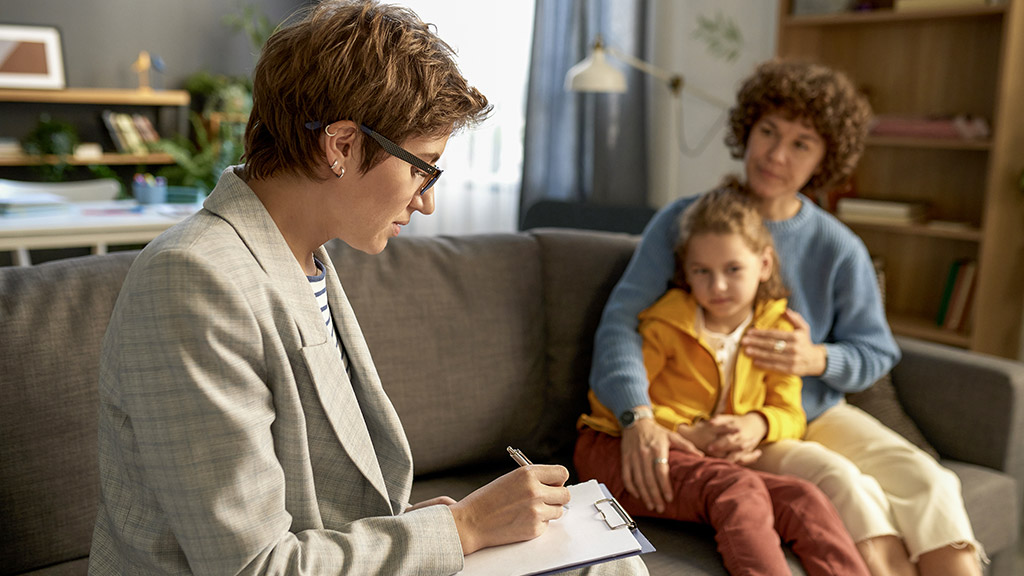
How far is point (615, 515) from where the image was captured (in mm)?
1113

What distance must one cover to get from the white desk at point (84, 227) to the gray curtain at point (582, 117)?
1635mm

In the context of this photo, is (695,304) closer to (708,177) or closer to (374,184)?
(374,184)

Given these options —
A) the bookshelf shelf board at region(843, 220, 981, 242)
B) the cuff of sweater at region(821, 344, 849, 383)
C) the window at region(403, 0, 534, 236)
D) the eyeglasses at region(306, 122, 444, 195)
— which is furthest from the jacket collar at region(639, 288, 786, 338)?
the window at region(403, 0, 534, 236)

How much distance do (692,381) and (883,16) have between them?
1.84 metres

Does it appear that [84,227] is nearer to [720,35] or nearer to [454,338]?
[454,338]

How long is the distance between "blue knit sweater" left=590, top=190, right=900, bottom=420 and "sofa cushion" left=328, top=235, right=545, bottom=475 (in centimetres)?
17

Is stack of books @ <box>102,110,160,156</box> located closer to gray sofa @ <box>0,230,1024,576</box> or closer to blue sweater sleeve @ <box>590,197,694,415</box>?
gray sofa @ <box>0,230,1024,576</box>

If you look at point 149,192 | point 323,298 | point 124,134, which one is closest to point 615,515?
point 323,298

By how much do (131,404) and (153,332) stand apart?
0.26 feet

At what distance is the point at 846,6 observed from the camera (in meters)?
3.13

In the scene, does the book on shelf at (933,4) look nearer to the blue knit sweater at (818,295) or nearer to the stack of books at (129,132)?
the blue knit sweater at (818,295)

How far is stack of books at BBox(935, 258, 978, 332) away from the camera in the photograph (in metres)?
2.92

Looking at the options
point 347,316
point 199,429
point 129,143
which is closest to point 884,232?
point 347,316

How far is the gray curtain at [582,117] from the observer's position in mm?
3891
